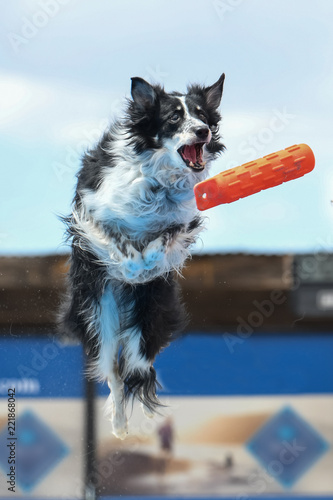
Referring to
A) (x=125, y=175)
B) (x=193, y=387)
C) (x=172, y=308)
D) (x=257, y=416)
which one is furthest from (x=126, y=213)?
(x=257, y=416)

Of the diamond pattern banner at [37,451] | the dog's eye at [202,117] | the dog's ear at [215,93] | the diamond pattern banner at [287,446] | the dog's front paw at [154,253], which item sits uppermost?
the dog's ear at [215,93]

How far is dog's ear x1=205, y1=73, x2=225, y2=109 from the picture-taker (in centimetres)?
267

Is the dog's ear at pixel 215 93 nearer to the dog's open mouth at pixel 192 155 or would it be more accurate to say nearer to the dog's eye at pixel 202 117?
the dog's eye at pixel 202 117

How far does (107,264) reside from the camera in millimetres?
2855

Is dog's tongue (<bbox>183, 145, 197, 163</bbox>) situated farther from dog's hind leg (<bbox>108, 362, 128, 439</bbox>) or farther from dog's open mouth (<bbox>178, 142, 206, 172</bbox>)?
dog's hind leg (<bbox>108, 362, 128, 439</bbox>)

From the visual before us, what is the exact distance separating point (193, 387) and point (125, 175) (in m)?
2.67

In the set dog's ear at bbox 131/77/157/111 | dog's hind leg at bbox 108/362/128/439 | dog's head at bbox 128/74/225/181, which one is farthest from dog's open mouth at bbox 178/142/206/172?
dog's hind leg at bbox 108/362/128/439

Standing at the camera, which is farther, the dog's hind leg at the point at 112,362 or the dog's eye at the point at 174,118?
the dog's hind leg at the point at 112,362

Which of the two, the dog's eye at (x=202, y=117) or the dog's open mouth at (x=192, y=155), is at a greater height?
the dog's eye at (x=202, y=117)

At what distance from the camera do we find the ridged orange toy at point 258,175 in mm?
2531

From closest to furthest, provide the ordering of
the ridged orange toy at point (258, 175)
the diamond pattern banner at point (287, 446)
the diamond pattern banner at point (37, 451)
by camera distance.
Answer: the ridged orange toy at point (258, 175) < the diamond pattern banner at point (37, 451) < the diamond pattern banner at point (287, 446)

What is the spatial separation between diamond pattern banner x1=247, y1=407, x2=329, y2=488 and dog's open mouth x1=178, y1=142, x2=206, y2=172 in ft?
11.5

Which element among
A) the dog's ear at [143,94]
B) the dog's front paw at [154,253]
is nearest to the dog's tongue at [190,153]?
the dog's ear at [143,94]

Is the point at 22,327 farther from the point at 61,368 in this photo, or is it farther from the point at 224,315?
the point at 224,315
